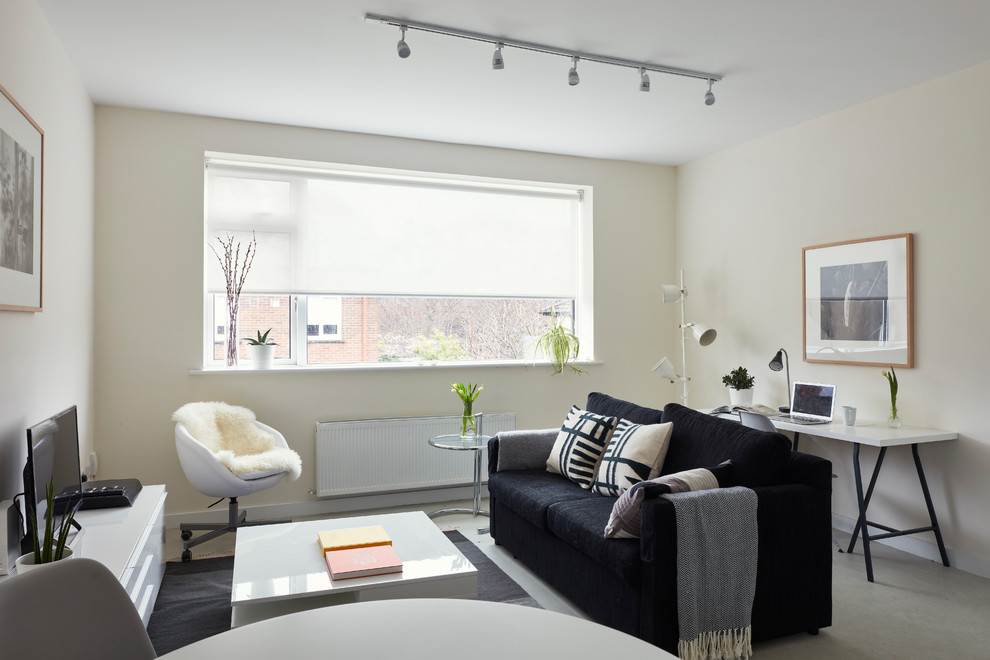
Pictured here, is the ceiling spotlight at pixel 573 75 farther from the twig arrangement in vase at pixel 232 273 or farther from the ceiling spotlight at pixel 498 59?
the twig arrangement in vase at pixel 232 273

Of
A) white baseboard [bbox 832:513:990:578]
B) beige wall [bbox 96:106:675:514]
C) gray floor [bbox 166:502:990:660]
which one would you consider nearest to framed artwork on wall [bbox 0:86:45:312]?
beige wall [bbox 96:106:675:514]

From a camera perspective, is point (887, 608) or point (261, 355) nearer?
point (887, 608)

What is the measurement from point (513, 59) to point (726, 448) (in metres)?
2.20

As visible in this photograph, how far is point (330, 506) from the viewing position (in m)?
4.61

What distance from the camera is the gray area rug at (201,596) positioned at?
283cm

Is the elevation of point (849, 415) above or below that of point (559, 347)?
below

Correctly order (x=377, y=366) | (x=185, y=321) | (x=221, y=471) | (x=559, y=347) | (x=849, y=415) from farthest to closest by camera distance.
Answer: (x=559, y=347) < (x=377, y=366) < (x=185, y=321) < (x=849, y=415) < (x=221, y=471)

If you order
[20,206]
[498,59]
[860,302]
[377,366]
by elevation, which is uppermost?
[498,59]

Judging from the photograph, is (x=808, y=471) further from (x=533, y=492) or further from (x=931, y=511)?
(x=931, y=511)

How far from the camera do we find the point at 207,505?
4312 millimetres

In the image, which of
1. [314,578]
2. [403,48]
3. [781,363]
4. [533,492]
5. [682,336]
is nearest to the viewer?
[314,578]

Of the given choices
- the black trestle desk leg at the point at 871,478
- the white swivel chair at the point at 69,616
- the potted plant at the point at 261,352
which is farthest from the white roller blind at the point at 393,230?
the white swivel chair at the point at 69,616

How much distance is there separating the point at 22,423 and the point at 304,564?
1.33 metres

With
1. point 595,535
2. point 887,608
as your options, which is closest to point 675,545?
point 595,535
